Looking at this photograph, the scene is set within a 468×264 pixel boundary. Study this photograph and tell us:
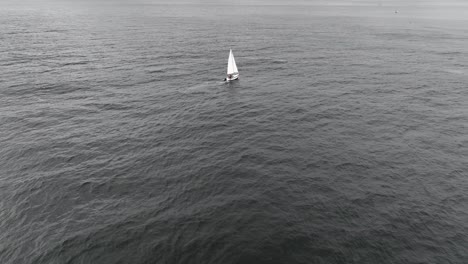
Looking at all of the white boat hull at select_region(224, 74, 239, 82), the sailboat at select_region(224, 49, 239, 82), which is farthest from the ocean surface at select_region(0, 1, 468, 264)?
the sailboat at select_region(224, 49, 239, 82)

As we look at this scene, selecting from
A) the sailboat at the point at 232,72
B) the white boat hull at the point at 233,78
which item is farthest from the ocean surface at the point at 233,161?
the sailboat at the point at 232,72

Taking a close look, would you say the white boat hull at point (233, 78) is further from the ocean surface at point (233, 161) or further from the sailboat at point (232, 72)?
the ocean surface at point (233, 161)

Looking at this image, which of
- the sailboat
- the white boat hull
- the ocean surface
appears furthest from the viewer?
the white boat hull

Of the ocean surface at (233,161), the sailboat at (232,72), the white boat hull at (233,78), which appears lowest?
the ocean surface at (233,161)

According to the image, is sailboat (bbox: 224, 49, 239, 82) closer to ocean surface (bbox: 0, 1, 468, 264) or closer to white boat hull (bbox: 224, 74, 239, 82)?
white boat hull (bbox: 224, 74, 239, 82)

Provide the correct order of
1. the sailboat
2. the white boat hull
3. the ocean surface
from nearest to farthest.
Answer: the ocean surface, the sailboat, the white boat hull

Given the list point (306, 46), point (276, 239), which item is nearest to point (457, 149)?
point (276, 239)

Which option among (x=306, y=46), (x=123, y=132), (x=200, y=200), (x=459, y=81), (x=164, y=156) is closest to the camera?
(x=200, y=200)

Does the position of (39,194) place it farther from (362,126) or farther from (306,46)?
(306,46)

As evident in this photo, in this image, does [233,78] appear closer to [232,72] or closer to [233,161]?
[232,72]
